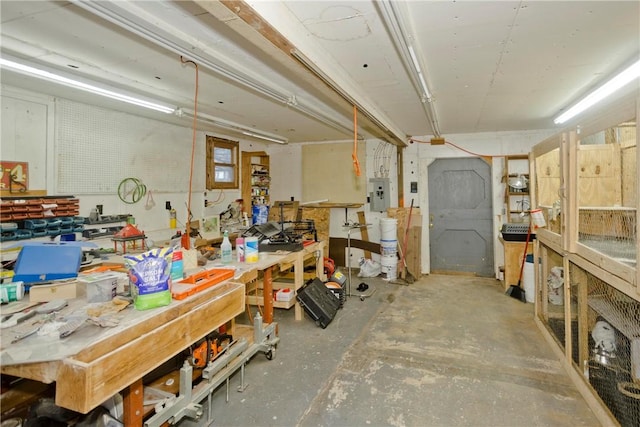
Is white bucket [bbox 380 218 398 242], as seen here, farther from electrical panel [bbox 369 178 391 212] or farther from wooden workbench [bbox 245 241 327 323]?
wooden workbench [bbox 245 241 327 323]

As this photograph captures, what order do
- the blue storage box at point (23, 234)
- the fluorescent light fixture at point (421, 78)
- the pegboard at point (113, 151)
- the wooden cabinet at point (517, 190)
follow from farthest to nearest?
1. the wooden cabinet at point (517, 190)
2. the pegboard at point (113, 151)
3. the blue storage box at point (23, 234)
4. the fluorescent light fixture at point (421, 78)

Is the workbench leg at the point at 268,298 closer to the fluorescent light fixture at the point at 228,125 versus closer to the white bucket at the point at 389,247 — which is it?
the fluorescent light fixture at the point at 228,125

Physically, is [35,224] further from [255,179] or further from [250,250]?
[255,179]

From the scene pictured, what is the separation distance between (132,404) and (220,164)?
14.4 feet

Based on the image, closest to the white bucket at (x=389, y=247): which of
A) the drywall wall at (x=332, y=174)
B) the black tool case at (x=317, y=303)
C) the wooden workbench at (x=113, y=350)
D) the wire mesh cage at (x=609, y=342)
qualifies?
the drywall wall at (x=332, y=174)

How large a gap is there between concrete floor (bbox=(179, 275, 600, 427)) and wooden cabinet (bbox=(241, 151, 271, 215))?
2.70 m

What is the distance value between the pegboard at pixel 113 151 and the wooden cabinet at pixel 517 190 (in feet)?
16.9

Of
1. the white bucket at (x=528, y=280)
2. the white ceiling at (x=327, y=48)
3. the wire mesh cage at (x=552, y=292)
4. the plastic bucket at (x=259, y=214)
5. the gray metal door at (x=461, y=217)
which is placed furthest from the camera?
the plastic bucket at (x=259, y=214)

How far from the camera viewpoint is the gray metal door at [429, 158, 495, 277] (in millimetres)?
5547

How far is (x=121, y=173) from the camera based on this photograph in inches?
153

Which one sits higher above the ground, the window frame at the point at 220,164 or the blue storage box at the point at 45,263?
the window frame at the point at 220,164

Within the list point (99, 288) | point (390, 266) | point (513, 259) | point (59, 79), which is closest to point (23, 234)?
point (59, 79)

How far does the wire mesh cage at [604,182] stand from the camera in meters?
2.31

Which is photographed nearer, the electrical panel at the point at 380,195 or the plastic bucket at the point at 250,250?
the plastic bucket at the point at 250,250
